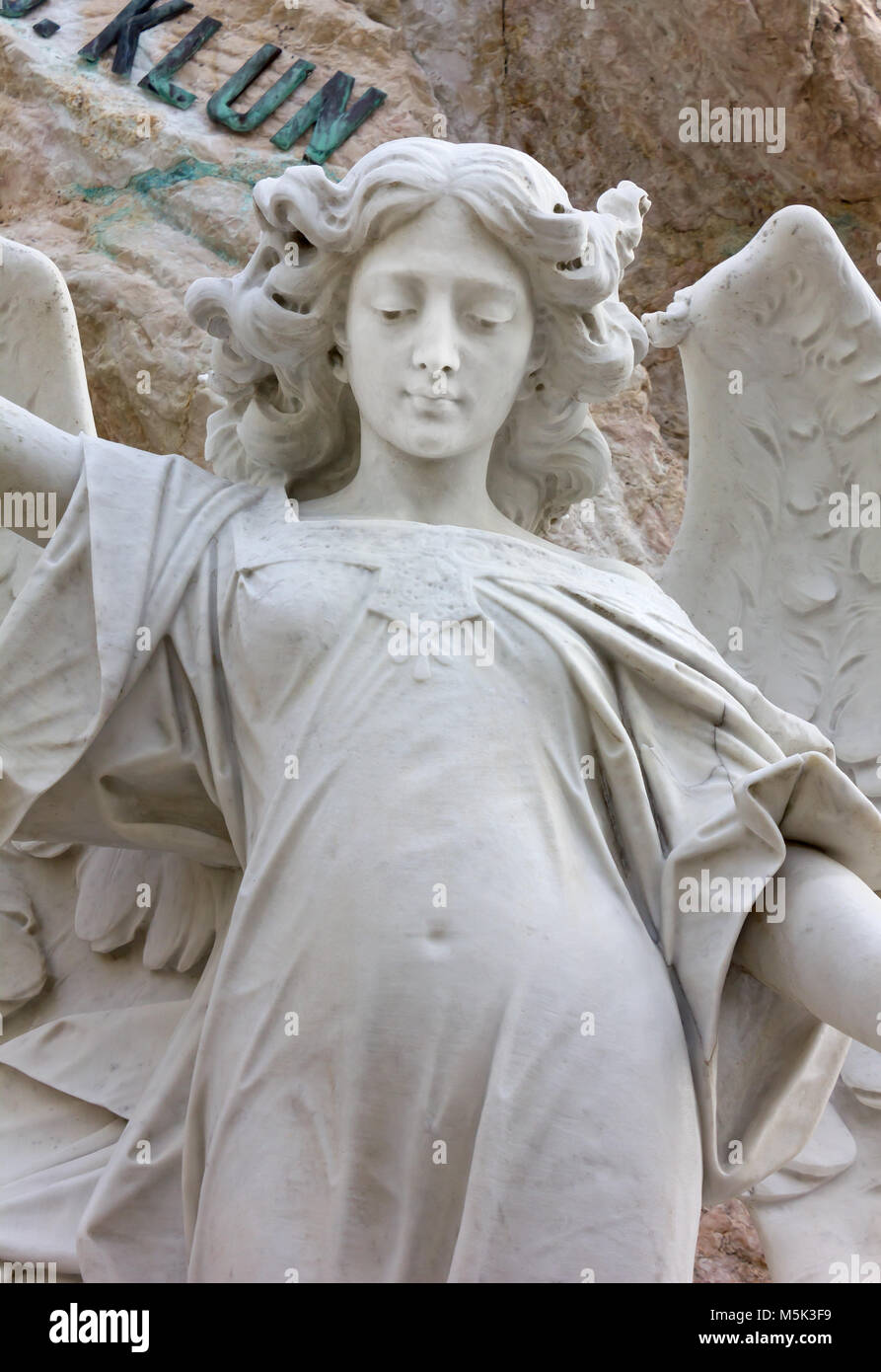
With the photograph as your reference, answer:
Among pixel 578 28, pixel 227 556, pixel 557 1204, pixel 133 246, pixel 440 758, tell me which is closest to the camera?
pixel 557 1204

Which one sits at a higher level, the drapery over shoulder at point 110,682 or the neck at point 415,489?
the neck at point 415,489

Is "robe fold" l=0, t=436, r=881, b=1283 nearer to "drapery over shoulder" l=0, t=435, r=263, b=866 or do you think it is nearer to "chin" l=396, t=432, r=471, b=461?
"drapery over shoulder" l=0, t=435, r=263, b=866

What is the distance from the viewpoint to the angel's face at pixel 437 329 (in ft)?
13.8

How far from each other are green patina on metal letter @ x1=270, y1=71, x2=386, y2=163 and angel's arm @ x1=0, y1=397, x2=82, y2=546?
2266 millimetres

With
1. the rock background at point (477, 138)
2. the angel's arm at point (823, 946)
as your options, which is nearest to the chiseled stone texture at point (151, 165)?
the rock background at point (477, 138)

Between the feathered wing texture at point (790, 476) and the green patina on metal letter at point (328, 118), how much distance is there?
1678 millimetres

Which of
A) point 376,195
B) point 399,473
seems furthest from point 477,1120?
point 376,195

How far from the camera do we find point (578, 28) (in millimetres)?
6719

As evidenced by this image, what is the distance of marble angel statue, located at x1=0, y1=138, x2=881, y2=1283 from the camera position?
3.71 meters

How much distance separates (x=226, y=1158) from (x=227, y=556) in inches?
39.4

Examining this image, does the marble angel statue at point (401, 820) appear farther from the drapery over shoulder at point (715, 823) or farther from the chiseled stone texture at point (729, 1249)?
the chiseled stone texture at point (729, 1249)

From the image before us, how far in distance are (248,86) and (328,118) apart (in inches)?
8.8
